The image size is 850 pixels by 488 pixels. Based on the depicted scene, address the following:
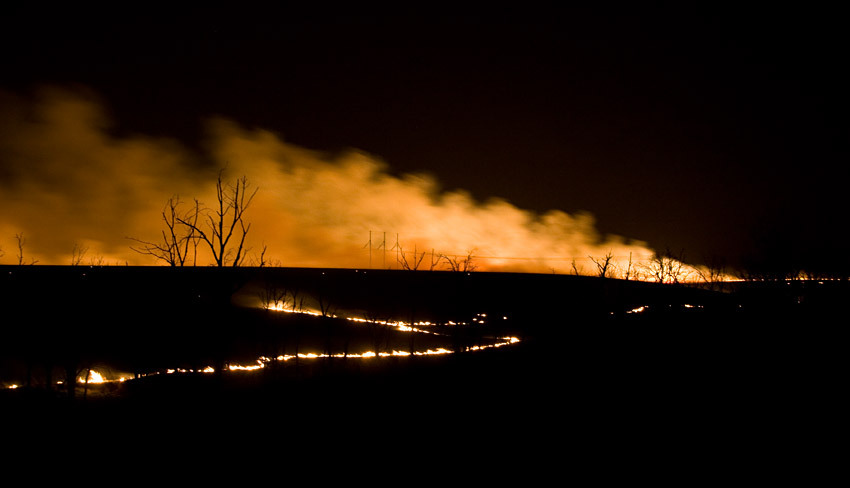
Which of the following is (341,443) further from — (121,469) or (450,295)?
(450,295)

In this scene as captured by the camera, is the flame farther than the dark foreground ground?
Yes

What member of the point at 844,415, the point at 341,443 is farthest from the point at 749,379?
the point at 341,443

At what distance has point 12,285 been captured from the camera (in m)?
15.8

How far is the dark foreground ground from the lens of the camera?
273 inches

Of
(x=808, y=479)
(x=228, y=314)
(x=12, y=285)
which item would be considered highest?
(x=12, y=285)

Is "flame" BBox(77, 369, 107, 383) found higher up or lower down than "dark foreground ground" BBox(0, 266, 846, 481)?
higher up

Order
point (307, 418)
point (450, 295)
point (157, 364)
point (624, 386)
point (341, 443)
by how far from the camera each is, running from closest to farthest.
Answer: point (341, 443), point (307, 418), point (624, 386), point (157, 364), point (450, 295)

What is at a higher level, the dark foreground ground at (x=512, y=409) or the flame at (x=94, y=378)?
the flame at (x=94, y=378)

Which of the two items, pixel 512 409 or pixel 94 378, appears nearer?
pixel 512 409

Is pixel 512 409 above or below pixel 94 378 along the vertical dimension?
below

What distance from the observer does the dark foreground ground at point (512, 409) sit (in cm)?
693

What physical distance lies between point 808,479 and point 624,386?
4309 mm

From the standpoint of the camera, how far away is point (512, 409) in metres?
8.73

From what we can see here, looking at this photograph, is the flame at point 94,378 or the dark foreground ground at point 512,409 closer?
the dark foreground ground at point 512,409
